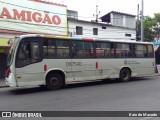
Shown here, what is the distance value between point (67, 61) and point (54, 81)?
1219 mm

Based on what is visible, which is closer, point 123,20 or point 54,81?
point 54,81

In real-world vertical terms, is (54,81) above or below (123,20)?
below

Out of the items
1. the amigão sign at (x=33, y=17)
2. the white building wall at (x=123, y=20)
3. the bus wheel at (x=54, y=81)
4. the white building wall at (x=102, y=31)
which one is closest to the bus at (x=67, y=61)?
the bus wheel at (x=54, y=81)

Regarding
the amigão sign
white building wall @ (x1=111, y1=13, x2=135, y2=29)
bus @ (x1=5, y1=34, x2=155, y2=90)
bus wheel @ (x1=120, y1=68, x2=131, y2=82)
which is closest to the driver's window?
bus @ (x1=5, y1=34, x2=155, y2=90)

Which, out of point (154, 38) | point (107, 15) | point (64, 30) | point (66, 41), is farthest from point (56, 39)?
point (154, 38)

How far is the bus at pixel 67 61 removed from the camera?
11320 mm

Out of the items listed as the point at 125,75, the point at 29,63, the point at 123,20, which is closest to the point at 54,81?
the point at 29,63

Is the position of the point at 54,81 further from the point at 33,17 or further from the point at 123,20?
the point at 123,20

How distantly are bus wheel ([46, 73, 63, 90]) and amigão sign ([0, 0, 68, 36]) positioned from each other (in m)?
7.94

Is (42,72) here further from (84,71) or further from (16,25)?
(16,25)

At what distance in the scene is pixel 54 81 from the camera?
12234mm

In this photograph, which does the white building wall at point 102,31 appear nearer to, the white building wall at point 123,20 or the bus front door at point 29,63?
the white building wall at point 123,20

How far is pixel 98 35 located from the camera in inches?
1088

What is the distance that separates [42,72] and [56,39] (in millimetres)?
1817
